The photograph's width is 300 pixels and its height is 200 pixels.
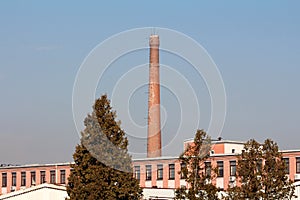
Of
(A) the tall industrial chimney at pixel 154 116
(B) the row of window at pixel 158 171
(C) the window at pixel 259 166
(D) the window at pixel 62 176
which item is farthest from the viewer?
(D) the window at pixel 62 176

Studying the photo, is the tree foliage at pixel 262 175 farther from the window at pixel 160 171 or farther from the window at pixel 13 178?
the window at pixel 13 178

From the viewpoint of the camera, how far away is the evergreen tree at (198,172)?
47.7 m

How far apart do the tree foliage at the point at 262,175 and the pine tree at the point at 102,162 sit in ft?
20.9

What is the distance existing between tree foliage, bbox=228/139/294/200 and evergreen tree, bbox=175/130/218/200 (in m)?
1.55

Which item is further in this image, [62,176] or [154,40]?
[62,176]

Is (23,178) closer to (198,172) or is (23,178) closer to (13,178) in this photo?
(13,178)

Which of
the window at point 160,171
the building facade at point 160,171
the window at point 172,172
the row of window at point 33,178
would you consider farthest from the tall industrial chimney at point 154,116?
the row of window at point 33,178

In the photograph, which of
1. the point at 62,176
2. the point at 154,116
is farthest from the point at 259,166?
the point at 62,176

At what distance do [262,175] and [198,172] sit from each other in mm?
3926

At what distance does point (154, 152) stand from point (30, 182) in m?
21.7

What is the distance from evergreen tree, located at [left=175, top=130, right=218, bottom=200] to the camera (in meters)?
47.7

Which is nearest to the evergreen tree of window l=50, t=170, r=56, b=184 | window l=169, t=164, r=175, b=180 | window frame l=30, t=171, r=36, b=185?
window l=169, t=164, r=175, b=180

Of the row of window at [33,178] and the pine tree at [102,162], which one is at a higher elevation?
the row of window at [33,178]

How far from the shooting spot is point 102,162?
1897 inches
